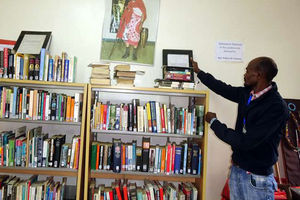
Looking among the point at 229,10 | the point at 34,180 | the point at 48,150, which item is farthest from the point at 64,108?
the point at 229,10

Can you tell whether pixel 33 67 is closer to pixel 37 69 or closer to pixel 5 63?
pixel 37 69

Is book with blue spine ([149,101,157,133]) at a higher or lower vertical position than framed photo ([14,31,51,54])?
lower

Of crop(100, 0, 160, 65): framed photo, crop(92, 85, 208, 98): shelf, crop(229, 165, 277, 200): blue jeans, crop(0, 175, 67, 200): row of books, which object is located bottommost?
crop(0, 175, 67, 200): row of books

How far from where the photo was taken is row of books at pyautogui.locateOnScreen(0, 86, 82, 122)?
2.17 metres

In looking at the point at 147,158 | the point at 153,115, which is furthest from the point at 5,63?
the point at 147,158

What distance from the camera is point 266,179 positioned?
167cm

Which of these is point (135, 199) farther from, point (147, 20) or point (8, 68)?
point (147, 20)

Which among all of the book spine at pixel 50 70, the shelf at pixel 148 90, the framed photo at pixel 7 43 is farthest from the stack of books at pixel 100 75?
the framed photo at pixel 7 43

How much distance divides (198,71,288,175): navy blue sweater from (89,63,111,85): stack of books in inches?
43.6

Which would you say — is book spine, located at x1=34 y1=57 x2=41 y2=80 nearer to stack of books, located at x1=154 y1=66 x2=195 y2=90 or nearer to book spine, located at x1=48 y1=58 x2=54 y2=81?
book spine, located at x1=48 y1=58 x2=54 y2=81

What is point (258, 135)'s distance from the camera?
1.57 m

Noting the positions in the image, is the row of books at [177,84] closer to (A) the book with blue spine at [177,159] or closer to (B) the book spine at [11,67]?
(A) the book with blue spine at [177,159]

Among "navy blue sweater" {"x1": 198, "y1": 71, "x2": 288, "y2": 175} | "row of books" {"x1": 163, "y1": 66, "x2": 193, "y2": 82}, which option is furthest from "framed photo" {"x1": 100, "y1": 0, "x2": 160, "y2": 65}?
"navy blue sweater" {"x1": 198, "y1": 71, "x2": 288, "y2": 175}

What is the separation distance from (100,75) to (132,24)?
79 cm
